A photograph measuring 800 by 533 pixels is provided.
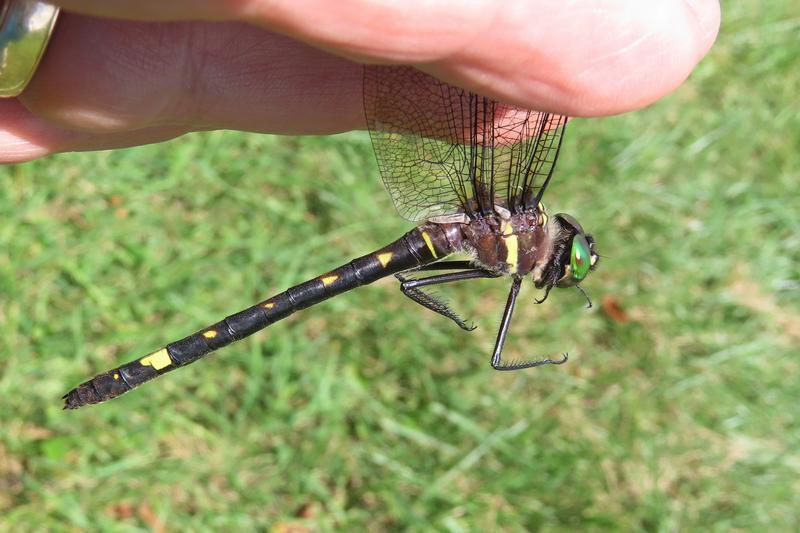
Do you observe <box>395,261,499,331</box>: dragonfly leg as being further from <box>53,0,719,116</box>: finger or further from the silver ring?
the silver ring

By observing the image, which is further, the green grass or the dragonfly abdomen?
the green grass

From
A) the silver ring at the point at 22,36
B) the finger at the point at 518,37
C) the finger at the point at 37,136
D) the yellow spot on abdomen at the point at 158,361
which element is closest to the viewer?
the finger at the point at 518,37

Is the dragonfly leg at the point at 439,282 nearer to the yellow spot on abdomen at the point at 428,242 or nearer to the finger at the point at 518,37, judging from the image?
the yellow spot on abdomen at the point at 428,242

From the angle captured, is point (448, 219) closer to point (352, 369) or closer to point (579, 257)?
point (579, 257)

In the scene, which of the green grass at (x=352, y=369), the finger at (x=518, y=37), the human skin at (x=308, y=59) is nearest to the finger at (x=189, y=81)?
the human skin at (x=308, y=59)

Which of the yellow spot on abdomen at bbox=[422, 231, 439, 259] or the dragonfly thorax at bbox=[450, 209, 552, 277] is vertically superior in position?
the yellow spot on abdomen at bbox=[422, 231, 439, 259]

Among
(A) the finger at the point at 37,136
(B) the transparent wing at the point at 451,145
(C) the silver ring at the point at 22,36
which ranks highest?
(A) the finger at the point at 37,136

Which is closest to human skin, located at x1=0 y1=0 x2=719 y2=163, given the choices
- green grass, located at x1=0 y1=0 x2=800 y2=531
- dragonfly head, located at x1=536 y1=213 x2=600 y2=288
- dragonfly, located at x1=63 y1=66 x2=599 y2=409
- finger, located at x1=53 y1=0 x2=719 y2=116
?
finger, located at x1=53 y1=0 x2=719 y2=116

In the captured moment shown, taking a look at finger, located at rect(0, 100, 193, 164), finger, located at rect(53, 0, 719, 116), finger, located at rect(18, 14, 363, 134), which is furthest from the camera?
finger, located at rect(0, 100, 193, 164)

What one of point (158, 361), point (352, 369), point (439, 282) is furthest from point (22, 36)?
point (352, 369)
